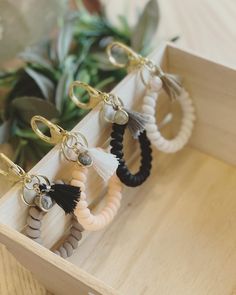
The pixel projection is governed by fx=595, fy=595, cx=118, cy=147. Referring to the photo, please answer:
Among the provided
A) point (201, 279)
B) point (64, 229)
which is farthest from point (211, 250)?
point (64, 229)

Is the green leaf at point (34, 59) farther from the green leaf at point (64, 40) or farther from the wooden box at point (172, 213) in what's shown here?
the wooden box at point (172, 213)

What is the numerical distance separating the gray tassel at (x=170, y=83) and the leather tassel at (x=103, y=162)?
124 millimetres

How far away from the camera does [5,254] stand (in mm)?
689

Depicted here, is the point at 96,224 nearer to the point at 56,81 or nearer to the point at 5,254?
the point at 5,254

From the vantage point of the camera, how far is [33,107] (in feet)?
2.38

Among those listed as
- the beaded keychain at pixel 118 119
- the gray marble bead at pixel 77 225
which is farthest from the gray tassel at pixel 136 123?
Result: the gray marble bead at pixel 77 225

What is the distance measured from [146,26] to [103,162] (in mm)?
275

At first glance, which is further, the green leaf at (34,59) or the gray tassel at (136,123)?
the green leaf at (34,59)

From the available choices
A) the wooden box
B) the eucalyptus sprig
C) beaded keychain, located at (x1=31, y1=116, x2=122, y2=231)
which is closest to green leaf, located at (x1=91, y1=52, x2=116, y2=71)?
the eucalyptus sprig

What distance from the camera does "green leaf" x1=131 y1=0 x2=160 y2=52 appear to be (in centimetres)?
80

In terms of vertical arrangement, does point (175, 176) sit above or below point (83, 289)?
below

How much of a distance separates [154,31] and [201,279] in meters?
0.35

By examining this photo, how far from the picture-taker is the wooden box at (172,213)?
620 millimetres

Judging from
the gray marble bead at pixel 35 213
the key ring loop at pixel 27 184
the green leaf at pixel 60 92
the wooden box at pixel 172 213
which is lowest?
the wooden box at pixel 172 213
